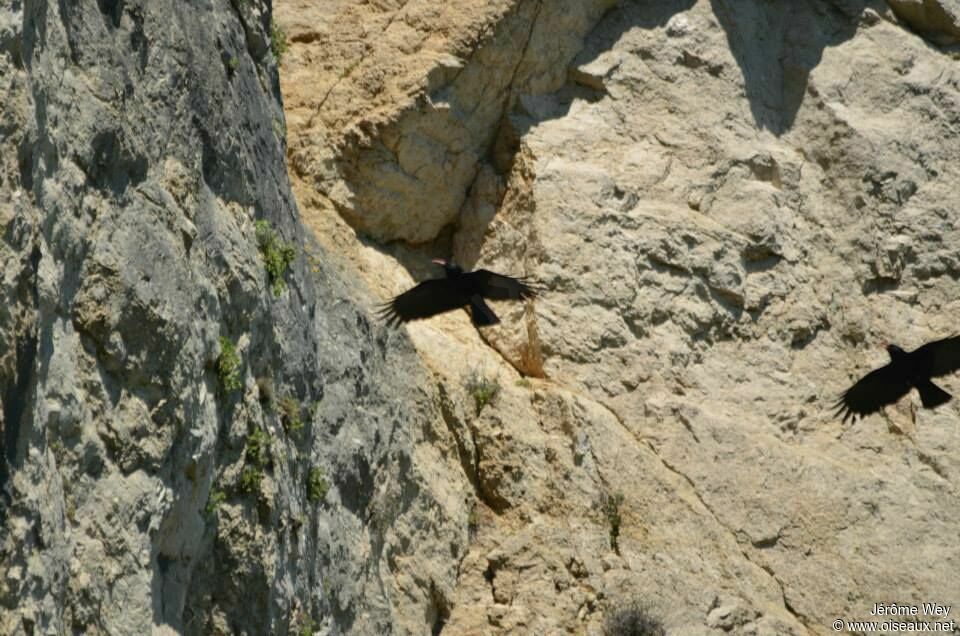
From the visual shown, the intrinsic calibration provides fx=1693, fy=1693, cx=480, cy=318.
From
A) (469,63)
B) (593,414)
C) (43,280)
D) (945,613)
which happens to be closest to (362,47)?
(469,63)

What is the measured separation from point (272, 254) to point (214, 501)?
1.95m

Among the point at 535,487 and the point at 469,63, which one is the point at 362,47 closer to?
the point at 469,63

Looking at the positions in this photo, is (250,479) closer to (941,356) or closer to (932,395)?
(932,395)

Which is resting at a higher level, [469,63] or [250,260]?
[469,63]

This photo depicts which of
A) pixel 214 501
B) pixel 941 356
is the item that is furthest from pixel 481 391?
pixel 214 501

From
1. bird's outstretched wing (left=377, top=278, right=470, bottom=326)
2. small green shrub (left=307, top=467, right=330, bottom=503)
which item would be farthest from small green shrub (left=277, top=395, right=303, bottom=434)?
bird's outstretched wing (left=377, top=278, right=470, bottom=326)

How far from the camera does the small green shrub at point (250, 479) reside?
9.99 meters

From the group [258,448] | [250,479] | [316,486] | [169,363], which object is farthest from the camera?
[316,486]

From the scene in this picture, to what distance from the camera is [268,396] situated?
34.4ft

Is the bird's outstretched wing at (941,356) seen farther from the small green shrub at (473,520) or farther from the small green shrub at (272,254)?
the small green shrub at (272,254)

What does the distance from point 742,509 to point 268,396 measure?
18.0 feet

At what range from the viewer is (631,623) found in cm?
1309

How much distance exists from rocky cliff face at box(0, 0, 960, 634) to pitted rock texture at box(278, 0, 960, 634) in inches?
1.3

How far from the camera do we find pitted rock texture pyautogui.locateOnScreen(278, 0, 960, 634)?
13883 millimetres
